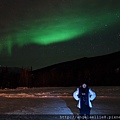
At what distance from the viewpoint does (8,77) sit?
132 meters

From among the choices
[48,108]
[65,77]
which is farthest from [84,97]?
[65,77]

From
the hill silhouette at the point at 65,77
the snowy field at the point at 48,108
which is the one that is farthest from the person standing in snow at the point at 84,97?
the hill silhouette at the point at 65,77

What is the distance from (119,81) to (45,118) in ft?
405

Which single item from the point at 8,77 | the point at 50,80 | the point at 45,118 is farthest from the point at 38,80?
the point at 45,118

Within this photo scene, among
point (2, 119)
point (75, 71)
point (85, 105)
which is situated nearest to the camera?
point (85, 105)

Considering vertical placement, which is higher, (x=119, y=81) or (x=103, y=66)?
(x=103, y=66)

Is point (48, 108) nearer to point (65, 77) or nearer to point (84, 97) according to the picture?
point (84, 97)

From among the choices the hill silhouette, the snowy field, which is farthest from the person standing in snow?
the hill silhouette

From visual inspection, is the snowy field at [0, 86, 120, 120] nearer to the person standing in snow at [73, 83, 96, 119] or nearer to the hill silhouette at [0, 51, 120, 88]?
the person standing in snow at [73, 83, 96, 119]

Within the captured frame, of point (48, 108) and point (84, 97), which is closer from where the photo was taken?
point (84, 97)

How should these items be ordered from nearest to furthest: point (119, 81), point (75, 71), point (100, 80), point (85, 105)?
point (85, 105), point (119, 81), point (100, 80), point (75, 71)

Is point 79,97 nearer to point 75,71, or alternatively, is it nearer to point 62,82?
point 62,82

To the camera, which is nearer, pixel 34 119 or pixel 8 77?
pixel 34 119

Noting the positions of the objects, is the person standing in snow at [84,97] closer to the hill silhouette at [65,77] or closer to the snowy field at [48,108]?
the snowy field at [48,108]
